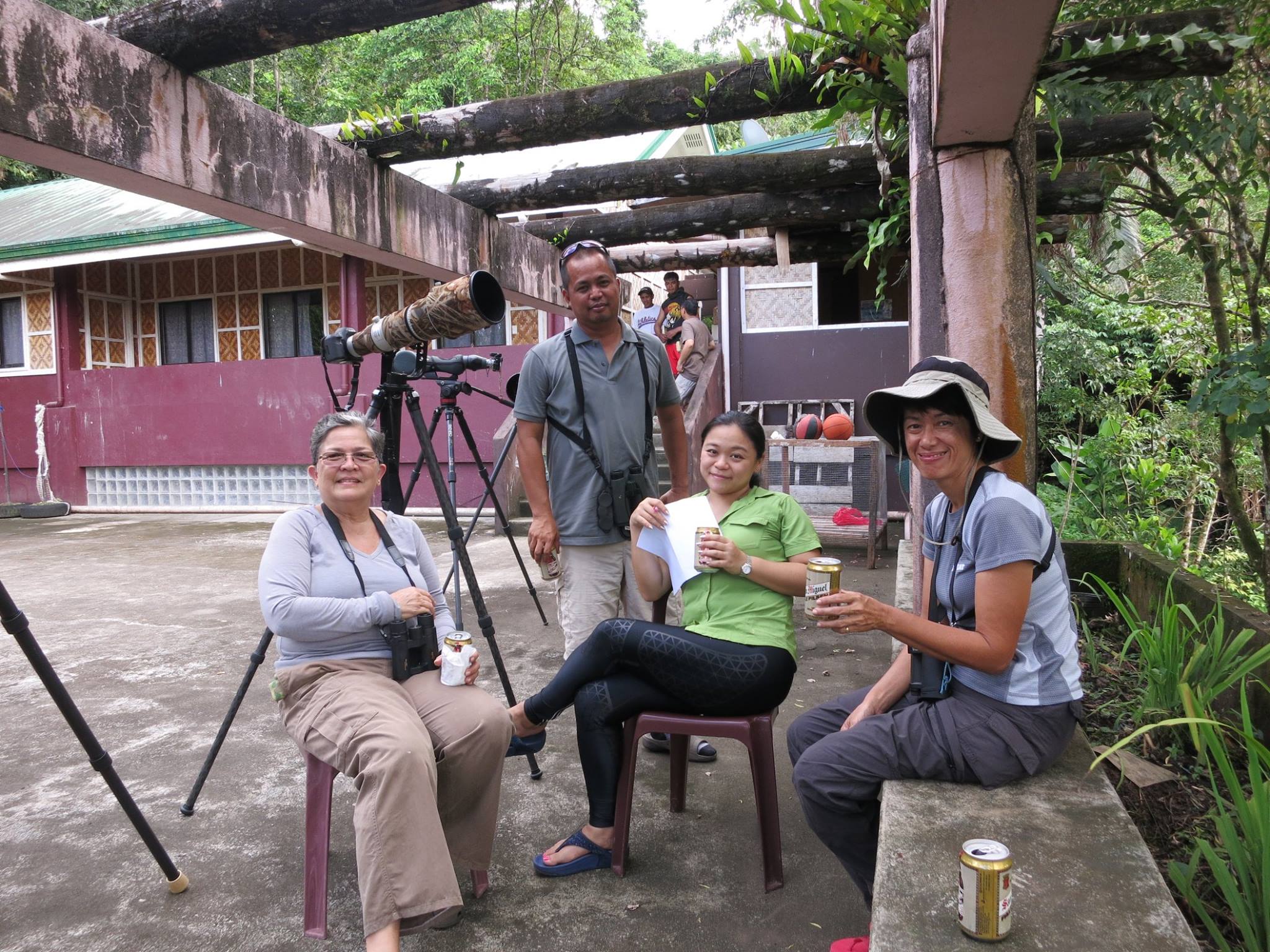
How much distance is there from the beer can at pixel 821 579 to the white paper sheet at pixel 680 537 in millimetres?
664

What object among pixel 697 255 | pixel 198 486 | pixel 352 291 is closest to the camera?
pixel 697 255

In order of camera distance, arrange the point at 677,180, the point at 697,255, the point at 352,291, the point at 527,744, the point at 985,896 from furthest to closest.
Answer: the point at 352,291, the point at 697,255, the point at 677,180, the point at 527,744, the point at 985,896

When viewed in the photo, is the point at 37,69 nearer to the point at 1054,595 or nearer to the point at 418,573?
the point at 418,573

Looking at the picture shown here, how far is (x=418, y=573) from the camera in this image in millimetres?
2801

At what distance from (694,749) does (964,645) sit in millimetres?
1733

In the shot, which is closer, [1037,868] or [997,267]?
[1037,868]

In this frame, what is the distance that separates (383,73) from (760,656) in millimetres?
19122

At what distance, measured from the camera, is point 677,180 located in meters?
5.14

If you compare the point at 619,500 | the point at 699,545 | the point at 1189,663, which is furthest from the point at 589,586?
the point at 1189,663

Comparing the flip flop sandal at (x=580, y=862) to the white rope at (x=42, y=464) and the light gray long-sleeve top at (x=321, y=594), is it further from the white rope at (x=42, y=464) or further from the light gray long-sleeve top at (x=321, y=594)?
the white rope at (x=42, y=464)

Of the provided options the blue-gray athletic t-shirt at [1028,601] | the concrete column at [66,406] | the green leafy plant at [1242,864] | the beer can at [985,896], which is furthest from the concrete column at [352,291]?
the beer can at [985,896]

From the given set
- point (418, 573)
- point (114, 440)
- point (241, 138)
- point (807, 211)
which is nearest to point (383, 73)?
point (114, 440)

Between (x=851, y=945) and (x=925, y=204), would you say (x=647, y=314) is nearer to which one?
(x=925, y=204)

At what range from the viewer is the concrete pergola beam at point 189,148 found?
2.65 m
